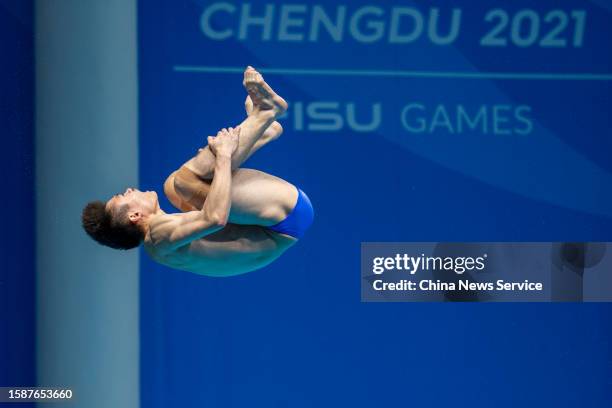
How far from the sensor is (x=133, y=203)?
362 cm

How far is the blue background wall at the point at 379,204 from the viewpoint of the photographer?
5254 millimetres

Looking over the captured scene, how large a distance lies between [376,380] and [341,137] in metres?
1.32

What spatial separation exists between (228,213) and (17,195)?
197cm

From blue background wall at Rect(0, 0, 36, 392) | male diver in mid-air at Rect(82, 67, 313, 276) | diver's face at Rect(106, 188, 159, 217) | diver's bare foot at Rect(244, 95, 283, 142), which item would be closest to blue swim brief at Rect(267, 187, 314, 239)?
male diver in mid-air at Rect(82, 67, 313, 276)

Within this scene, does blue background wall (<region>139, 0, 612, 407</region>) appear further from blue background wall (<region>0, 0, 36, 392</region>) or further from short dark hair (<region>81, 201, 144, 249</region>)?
short dark hair (<region>81, 201, 144, 249</region>)

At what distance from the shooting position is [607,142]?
18.0 feet

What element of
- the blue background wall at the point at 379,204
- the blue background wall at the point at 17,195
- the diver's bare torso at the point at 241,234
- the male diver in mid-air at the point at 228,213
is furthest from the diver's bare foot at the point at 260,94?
the blue background wall at the point at 17,195

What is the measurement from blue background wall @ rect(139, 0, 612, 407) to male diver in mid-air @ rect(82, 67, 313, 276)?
1.53 meters

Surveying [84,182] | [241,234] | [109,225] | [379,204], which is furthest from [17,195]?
[379,204]

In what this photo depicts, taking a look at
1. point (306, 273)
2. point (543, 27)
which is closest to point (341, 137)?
point (306, 273)

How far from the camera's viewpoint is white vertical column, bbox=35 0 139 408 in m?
5.09

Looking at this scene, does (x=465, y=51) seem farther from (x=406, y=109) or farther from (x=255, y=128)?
(x=255, y=128)

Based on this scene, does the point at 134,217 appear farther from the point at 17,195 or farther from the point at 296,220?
the point at 17,195

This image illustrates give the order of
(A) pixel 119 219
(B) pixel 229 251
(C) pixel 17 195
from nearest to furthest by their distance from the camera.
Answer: (A) pixel 119 219, (B) pixel 229 251, (C) pixel 17 195
